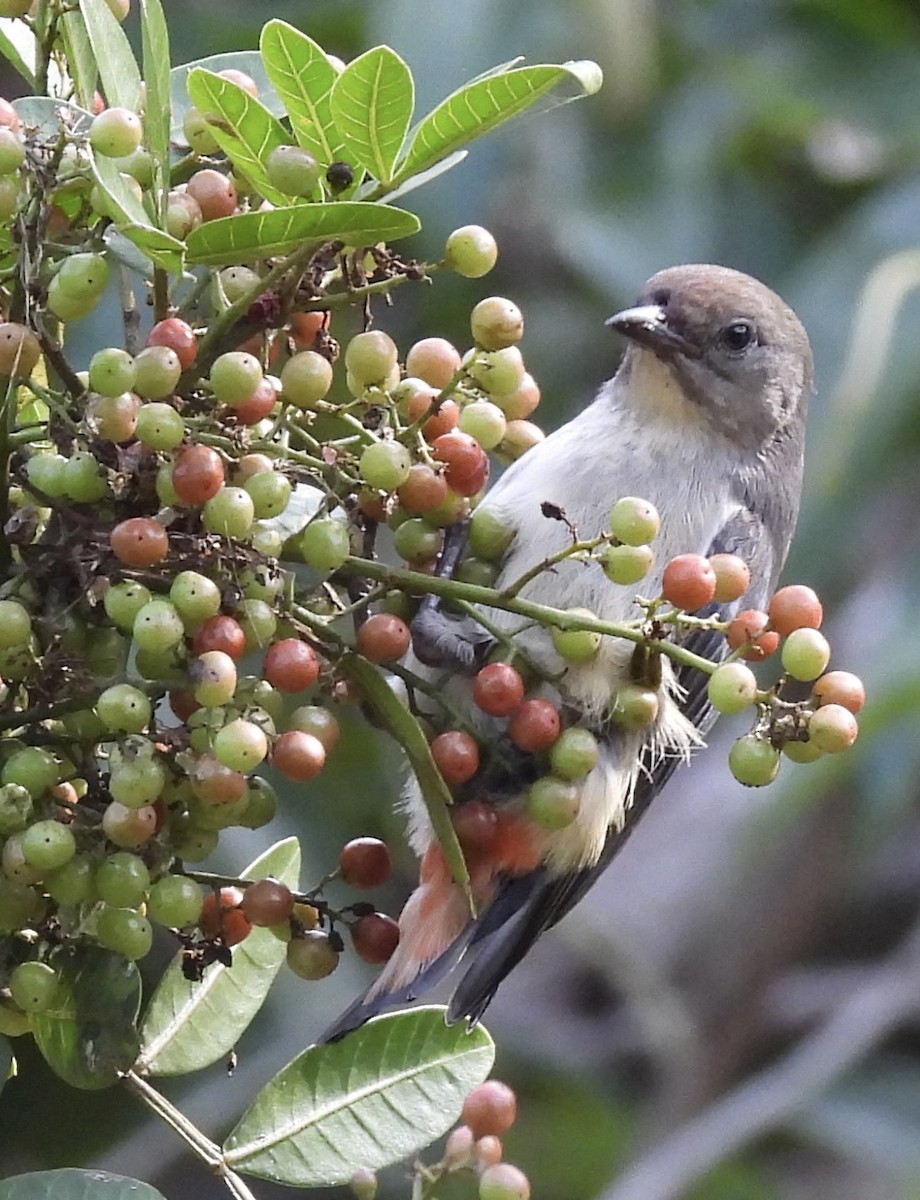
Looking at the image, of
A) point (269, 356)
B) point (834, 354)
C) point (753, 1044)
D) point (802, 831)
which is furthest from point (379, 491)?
point (753, 1044)

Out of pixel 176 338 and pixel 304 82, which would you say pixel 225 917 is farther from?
pixel 304 82

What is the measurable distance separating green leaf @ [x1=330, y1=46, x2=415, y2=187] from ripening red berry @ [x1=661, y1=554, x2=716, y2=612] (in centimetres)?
39

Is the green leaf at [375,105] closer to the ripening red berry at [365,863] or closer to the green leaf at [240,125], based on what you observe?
the green leaf at [240,125]

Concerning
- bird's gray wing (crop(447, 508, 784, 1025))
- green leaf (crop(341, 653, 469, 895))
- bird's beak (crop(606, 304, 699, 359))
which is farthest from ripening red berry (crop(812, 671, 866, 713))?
bird's beak (crop(606, 304, 699, 359))

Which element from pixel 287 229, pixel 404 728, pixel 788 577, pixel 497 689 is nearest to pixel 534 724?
pixel 497 689

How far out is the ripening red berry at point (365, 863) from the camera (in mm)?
1625

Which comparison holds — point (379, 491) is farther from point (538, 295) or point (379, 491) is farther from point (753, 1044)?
point (753, 1044)

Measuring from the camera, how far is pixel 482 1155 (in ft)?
5.45

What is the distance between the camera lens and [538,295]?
14.8 ft

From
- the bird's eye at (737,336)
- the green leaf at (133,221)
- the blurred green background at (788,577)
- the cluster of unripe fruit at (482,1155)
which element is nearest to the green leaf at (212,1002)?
the cluster of unripe fruit at (482,1155)

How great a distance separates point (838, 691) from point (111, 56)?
0.73 m

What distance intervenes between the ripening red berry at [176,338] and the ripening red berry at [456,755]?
43cm

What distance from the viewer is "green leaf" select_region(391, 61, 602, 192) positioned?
1277 millimetres

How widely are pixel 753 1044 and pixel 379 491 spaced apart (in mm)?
3660
